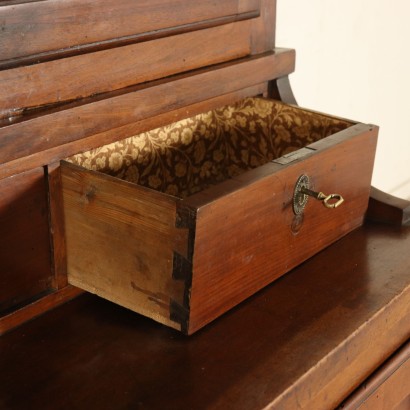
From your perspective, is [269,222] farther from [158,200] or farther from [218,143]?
[218,143]

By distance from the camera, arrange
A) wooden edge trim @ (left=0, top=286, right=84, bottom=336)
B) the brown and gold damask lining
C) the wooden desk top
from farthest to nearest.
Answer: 1. the brown and gold damask lining
2. wooden edge trim @ (left=0, top=286, right=84, bottom=336)
3. the wooden desk top

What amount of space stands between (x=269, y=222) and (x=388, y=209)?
40cm

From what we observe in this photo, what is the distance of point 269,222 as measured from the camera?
1.28 metres

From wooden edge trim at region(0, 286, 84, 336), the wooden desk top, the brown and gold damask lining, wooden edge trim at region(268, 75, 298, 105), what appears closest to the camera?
the wooden desk top

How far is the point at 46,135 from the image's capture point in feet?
3.90

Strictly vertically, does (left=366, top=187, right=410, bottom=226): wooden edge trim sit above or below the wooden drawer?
below

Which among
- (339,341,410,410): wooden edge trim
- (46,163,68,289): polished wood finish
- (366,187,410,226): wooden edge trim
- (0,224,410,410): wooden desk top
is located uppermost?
(46,163,68,289): polished wood finish

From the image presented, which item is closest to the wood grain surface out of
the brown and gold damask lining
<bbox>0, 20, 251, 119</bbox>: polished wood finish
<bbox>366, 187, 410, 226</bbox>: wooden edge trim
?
<bbox>0, 20, 251, 119</bbox>: polished wood finish

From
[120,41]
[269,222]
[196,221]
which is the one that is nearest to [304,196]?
[269,222]

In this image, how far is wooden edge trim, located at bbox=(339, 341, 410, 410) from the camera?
4.28ft

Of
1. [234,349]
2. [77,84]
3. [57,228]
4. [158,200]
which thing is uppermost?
[77,84]

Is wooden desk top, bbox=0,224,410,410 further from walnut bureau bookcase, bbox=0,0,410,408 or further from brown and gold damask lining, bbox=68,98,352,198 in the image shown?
brown and gold damask lining, bbox=68,98,352,198

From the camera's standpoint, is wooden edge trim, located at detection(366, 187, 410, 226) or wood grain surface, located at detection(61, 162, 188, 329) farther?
wooden edge trim, located at detection(366, 187, 410, 226)

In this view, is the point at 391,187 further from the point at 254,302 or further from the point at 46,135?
the point at 46,135
